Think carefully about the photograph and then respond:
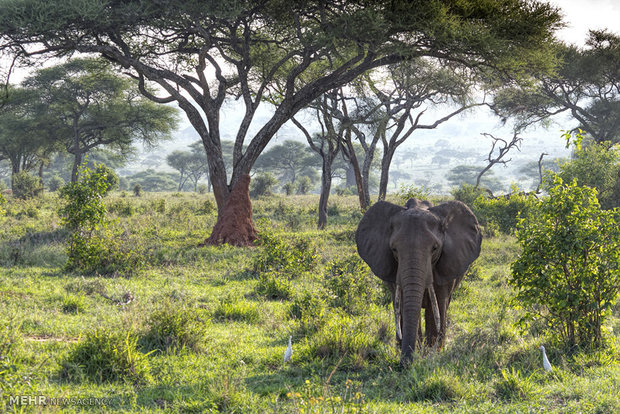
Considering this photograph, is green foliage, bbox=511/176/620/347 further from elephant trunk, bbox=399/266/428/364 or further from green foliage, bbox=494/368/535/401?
elephant trunk, bbox=399/266/428/364

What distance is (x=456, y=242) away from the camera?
252 inches

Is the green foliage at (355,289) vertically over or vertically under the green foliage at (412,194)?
under

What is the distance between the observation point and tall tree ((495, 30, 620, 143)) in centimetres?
2552

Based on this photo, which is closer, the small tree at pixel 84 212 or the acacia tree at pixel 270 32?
the small tree at pixel 84 212

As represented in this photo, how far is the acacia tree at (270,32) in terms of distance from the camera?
13781 millimetres

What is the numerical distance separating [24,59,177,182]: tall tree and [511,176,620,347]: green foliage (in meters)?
26.7

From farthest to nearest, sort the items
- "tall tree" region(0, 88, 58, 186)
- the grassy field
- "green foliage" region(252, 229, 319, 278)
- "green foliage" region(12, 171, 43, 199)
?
"tall tree" region(0, 88, 58, 186) → "green foliage" region(12, 171, 43, 199) → "green foliage" region(252, 229, 319, 278) → the grassy field

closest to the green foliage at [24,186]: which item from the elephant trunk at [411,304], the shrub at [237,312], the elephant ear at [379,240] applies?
the shrub at [237,312]

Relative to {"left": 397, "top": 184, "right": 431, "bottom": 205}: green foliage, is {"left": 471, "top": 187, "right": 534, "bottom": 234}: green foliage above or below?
below

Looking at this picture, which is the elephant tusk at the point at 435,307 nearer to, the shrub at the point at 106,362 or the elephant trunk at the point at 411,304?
the elephant trunk at the point at 411,304

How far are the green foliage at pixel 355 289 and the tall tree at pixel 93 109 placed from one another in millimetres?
23325

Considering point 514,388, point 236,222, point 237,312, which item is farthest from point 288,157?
point 514,388

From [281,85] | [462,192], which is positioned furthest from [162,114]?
[462,192]

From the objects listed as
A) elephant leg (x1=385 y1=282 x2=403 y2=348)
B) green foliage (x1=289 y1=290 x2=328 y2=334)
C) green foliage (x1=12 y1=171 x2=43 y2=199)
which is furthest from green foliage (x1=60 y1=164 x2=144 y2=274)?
green foliage (x1=12 y1=171 x2=43 y2=199)
